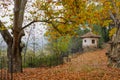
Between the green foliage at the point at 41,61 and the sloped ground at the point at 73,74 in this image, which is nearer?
the sloped ground at the point at 73,74

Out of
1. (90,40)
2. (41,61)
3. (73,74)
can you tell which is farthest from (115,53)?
(90,40)

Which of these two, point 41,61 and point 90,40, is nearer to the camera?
point 41,61

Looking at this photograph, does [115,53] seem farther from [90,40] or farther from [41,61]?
[90,40]

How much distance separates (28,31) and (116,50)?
17.5m

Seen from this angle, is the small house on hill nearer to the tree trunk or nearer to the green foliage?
the green foliage

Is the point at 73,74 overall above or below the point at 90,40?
above

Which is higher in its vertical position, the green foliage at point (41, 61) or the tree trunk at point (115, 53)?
the tree trunk at point (115, 53)

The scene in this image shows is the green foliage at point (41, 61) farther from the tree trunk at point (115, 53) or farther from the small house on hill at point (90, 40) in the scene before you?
the small house on hill at point (90, 40)

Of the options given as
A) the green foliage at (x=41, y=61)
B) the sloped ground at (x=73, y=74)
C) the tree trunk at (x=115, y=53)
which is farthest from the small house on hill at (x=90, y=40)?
the sloped ground at (x=73, y=74)

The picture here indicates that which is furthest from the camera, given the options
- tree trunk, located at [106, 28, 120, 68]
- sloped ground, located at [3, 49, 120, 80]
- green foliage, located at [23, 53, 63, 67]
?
green foliage, located at [23, 53, 63, 67]

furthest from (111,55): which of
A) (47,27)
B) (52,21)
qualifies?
(52,21)


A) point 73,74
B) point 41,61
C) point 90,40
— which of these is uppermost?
point 73,74

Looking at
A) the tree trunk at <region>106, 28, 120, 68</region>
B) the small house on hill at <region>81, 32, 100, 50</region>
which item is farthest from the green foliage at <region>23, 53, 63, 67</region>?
the small house on hill at <region>81, 32, 100, 50</region>

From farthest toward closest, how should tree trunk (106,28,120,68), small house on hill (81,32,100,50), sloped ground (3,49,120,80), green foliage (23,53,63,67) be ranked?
small house on hill (81,32,100,50), green foliage (23,53,63,67), tree trunk (106,28,120,68), sloped ground (3,49,120,80)
